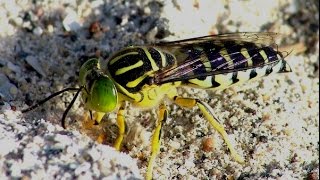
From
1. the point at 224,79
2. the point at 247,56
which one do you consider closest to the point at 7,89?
the point at 224,79

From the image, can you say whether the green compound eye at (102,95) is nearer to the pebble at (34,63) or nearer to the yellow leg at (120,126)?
the yellow leg at (120,126)

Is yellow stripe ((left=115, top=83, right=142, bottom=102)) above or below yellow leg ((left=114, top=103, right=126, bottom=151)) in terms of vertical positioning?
above

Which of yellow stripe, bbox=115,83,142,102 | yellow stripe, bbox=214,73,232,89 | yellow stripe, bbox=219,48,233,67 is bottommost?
yellow stripe, bbox=115,83,142,102

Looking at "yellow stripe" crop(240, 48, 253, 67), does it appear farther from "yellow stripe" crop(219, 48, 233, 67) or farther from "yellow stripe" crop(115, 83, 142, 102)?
"yellow stripe" crop(115, 83, 142, 102)

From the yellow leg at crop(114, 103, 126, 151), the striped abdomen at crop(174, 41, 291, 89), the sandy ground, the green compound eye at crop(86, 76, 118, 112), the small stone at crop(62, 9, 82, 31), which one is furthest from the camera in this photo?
the small stone at crop(62, 9, 82, 31)

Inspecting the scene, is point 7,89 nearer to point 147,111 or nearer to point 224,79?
point 147,111

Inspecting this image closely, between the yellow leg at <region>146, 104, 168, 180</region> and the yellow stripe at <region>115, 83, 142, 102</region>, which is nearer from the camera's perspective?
the yellow leg at <region>146, 104, 168, 180</region>

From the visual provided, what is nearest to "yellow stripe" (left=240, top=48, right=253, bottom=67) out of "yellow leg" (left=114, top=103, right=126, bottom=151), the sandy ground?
the sandy ground

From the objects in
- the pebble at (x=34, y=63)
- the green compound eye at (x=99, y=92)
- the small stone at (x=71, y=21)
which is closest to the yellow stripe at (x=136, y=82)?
the green compound eye at (x=99, y=92)
